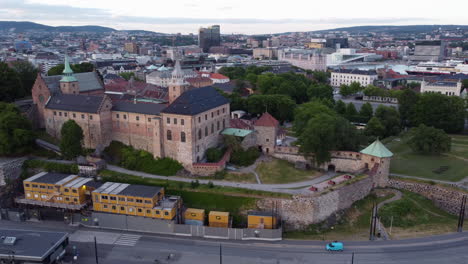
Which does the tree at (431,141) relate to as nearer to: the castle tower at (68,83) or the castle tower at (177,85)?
the castle tower at (177,85)

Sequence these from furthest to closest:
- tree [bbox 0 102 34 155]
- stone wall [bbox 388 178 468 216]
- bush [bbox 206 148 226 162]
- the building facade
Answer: the building facade < tree [bbox 0 102 34 155] < bush [bbox 206 148 226 162] < stone wall [bbox 388 178 468 216]

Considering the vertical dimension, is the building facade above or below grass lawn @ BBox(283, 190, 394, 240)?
above

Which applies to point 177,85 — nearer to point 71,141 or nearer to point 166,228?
A: point 71,141

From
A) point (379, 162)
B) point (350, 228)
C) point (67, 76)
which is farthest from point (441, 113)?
point (67, 76)

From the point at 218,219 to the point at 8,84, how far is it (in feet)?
212

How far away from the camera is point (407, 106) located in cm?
9838

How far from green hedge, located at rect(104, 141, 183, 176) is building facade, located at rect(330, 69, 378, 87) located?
11849cm

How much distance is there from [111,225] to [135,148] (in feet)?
61.0

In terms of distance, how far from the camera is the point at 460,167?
67.6 metres

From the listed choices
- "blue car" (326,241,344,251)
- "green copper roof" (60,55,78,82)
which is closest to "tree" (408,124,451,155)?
"blue car" (326,241,344,251)

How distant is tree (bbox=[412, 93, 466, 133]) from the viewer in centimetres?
9112

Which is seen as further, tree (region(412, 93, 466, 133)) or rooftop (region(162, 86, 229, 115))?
tree (region(412, 93, 466, 133))

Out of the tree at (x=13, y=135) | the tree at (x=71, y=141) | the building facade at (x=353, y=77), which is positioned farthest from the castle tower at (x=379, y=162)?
the building facade at (x=353, y=77)

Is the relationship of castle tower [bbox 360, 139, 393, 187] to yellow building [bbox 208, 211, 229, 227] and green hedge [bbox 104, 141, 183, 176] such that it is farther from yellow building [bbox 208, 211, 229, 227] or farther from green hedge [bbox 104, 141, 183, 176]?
green hedge [bbox 104, 141, 183, 176]
